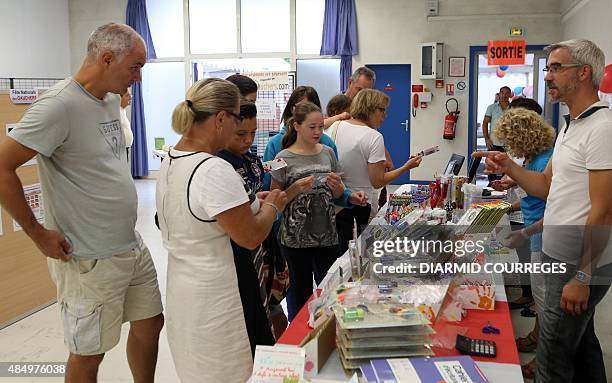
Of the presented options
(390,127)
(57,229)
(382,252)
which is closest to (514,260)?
(382,252)

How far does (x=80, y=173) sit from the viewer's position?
2135 millimetres

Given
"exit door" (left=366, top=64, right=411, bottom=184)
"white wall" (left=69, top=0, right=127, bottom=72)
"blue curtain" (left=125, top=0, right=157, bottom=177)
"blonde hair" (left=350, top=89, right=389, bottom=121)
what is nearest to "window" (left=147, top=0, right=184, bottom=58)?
"blue curtain" (left=125, top=0, right=157, bottom=177)

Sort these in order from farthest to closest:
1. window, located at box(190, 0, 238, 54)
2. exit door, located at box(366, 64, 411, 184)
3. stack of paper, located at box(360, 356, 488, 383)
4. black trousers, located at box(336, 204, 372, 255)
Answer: window, located at box(190, 0, 238, 54)
exit door, located at box(366, 64, 411, 184)
black trousers, located at box(336, 204, 372, 255)
stack of paper, located at box(360, 356, 488, 383)

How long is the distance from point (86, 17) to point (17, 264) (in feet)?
27.2

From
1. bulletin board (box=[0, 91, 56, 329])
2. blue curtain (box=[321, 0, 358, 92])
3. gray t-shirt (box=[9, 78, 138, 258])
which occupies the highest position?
blue curtain (box=[321, 0, 358, 92])

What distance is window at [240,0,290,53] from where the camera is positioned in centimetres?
1014

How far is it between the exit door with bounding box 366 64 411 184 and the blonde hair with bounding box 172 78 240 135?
8.18 metres

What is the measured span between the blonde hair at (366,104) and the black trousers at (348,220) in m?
→ 0.59

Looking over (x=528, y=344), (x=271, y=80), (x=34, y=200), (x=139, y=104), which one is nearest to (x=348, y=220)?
(x=528, y=344)

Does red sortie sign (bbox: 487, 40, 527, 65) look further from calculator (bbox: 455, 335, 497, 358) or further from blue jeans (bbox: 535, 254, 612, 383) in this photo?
calculator (bbox: 455, 335, 497, 358)

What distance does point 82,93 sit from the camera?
7.05 ft

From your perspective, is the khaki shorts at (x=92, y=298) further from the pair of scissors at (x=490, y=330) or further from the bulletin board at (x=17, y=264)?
the bulletin board at (x=17, y=264)

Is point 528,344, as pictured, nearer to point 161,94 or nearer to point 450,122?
point 450,122

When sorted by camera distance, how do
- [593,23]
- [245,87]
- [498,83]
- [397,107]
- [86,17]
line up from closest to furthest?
[245,87] < [593,23] < [397,107] < [498,83] < [86,17]
